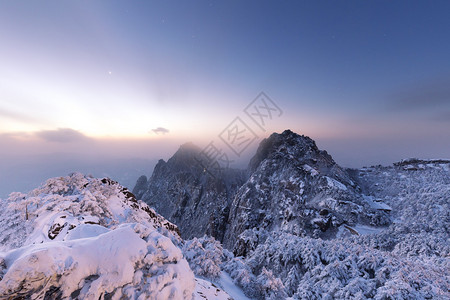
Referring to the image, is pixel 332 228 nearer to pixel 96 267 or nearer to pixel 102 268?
pixel 102 268

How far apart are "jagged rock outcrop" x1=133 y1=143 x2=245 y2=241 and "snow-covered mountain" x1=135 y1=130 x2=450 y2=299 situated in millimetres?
988

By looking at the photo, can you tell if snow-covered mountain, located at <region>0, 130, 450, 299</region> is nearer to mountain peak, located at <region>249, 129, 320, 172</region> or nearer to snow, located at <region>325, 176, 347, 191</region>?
snow, located at <region>325, 176, 347, 191</region>

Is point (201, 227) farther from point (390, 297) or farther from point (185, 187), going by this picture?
point (390, 297)

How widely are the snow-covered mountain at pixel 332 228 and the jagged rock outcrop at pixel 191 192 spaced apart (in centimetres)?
99

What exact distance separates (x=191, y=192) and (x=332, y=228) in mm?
76990

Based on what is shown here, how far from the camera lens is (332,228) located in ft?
116

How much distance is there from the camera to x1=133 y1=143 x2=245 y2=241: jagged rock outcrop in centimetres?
8044

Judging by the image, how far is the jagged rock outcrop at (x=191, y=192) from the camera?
80438mm

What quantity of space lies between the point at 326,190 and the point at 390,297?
33.2m

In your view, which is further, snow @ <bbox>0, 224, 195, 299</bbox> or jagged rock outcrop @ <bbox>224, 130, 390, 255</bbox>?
jagged rock outcrop @ <bbox>224, 130, 390, 255</bbox>

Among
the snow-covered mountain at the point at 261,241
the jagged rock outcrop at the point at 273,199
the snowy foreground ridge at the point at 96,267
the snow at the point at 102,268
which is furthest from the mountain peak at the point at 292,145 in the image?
the snow at the point at 102,268

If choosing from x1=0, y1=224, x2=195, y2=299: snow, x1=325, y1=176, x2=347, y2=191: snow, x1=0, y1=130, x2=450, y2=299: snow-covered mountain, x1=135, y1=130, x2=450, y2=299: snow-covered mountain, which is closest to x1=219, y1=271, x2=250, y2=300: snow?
x1=0, y1=130, x2=450, y2=299: snow-covered mountain

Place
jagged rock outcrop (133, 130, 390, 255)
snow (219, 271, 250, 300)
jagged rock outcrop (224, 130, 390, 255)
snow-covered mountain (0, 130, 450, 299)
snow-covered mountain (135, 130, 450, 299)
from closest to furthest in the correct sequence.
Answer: snow-covered mountain (0, 130, 450, 299) → snow-covered mountain (135, 130, 450, 299) → snow (219, 271, 250, 300) → jagged rock outcrop (224, 130, 390, 255) → jagged rock outcrop (133, 130, 390, 255)

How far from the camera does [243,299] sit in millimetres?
16688
